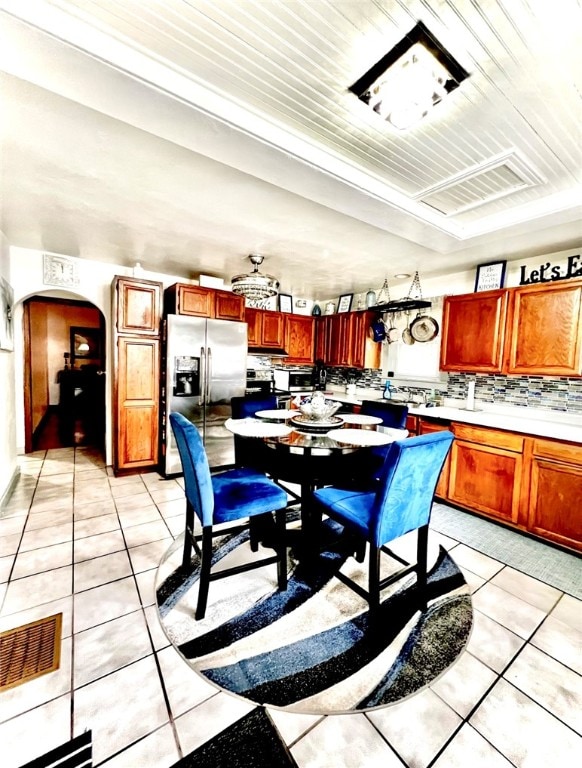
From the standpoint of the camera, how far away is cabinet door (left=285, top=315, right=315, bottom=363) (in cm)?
523

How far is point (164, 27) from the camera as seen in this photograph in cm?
116

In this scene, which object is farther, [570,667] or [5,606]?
[5,606]

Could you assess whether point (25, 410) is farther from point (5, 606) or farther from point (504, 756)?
point (504, 756)

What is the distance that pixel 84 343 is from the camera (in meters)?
7.52

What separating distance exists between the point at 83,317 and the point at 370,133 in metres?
7.72

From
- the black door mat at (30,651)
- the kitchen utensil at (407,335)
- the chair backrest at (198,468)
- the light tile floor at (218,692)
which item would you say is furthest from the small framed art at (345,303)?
the black door mat at (30,651)

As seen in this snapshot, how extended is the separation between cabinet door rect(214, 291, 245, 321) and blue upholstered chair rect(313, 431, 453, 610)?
2.91m

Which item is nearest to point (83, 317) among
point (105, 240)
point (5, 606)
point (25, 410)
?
Answer: point (25, 410)

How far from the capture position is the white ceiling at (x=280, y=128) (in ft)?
3.73

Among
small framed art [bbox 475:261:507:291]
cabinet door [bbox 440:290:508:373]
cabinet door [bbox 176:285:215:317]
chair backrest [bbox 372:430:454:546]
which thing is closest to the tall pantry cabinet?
cabinet door [bbox 176:285:215:317]

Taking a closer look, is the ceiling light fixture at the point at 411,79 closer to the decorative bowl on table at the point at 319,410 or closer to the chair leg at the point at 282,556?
the decorative bowl on table at the point at 319,410

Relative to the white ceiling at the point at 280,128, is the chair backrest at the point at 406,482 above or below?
below

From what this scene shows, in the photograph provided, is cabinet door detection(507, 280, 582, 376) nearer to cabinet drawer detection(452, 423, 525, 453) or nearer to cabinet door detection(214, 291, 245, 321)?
cabinet drawer detection(452, 423, 525, 453)

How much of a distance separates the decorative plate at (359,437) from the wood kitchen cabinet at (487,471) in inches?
54.7
